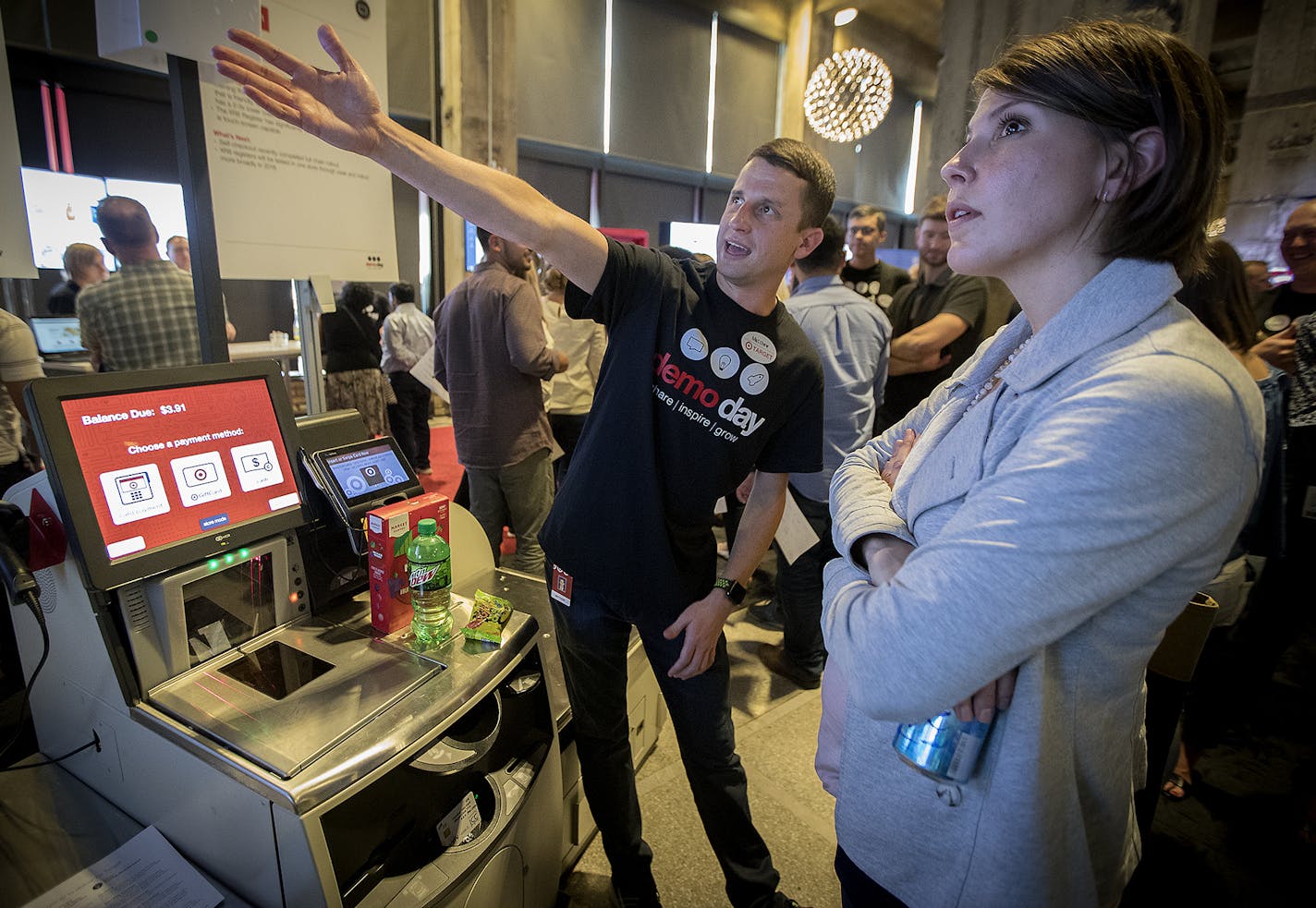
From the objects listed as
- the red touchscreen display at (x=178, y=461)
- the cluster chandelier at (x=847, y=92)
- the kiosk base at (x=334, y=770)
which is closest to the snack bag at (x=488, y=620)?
the kiosk base at (x=334, y=770)

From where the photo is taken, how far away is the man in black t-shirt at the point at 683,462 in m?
1.36

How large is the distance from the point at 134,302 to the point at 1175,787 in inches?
165

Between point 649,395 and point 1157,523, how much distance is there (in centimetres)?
90

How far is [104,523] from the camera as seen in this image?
3.33ft

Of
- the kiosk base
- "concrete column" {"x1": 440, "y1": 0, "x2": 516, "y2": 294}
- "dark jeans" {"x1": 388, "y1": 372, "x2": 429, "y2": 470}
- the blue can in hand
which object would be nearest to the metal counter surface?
the kiosk base

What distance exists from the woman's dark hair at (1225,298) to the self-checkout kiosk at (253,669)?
192 centimetres

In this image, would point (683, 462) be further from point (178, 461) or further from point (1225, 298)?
point (1225, 298)

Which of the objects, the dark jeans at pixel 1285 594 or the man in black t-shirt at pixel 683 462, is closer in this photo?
the man in black t-shirt at pixel 683 462

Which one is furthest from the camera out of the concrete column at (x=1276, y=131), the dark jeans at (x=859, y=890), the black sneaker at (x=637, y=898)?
the concrete column at (x=1276, y=131)

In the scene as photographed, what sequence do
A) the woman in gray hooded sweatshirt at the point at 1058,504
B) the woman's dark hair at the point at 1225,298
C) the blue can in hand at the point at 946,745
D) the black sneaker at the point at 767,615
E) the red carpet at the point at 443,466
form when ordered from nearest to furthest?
the woman in gray hooded sweatshirt at the point at 1058,504
the blue can in hand at the point at 946,745
the woman's dark hair at the point at 1225,298
the black sneaker at the point at 767,615
the red carpet at the point at 443,466

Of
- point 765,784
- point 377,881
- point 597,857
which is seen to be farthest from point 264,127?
point 765,784

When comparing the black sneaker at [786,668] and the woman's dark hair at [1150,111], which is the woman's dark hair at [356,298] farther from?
the woman's dark hair at [1150,111]

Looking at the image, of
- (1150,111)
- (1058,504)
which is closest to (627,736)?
(1058,504)

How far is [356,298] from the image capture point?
4949mm
